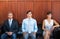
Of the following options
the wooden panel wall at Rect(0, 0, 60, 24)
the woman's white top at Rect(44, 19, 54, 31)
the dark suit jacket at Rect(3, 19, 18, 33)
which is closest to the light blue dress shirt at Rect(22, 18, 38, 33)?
the dark suit jacket at Rect(3, 19, 18, 33)

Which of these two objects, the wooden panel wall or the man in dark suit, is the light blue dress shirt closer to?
the man in dark suit

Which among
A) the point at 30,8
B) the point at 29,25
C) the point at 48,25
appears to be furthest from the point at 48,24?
the point at 30,8

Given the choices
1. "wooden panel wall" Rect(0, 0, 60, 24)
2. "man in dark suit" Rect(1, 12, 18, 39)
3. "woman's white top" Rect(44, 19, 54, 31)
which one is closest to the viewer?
"man in dark suit" Rect(1, 12, 18, 39)

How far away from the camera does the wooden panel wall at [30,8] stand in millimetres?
7516

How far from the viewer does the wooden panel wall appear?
7.52m

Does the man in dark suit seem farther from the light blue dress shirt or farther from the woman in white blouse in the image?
the woman in white blouse

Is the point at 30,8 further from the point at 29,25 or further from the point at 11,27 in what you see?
the point at 11,27

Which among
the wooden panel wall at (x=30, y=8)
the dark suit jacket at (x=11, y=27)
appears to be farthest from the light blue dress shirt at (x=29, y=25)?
the wooden panel wall at (x=30, y=8)

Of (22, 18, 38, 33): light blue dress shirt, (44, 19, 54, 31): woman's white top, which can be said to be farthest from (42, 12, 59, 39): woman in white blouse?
(22, 18, 38, 33): light blue dress shirt

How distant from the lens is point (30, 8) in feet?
24.7

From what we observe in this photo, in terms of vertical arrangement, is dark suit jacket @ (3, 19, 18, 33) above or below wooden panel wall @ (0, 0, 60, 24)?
below

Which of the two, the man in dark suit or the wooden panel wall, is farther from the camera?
the wooden panel wall

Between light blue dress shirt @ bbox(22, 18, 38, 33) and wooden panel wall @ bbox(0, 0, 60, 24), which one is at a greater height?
wooden panel wall @ bbox(0, 0, 60, 24)

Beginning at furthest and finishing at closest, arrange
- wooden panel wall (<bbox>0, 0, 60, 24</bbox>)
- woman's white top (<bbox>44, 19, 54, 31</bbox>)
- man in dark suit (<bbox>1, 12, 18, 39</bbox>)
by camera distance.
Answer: wooden panel wall (<bbox>0, 0, 60, 24</bbox>) < woman's white top (<bbox>44, 19, 54, 31</bbox>) < man in dark suit (<bbox>1, 12, 18, 39</bbox>)
